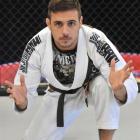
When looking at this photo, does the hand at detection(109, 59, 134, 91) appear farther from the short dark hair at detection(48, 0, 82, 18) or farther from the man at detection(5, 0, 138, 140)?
the short dark hair at detection(48, 0, 82, 18)

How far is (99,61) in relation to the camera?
5.42ft

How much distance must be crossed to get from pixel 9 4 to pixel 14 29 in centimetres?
14

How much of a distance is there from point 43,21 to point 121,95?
46.8 inches

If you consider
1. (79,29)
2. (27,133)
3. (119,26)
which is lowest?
(27,133)

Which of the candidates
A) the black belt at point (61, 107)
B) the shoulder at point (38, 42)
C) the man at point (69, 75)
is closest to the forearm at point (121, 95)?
the man at point (69, 75)

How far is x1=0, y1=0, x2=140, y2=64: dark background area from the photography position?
2627 mm

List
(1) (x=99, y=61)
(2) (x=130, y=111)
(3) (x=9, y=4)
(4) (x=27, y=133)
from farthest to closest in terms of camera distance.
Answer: (3) (x=9, y=4)
(2) (x=130, y=111)
(4) (x=27, y=133)
(1) (x=99, y=61)

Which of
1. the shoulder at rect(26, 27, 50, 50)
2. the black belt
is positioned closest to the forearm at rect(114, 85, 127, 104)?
the black belt

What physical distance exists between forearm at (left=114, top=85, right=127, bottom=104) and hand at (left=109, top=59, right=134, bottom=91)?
2 cm

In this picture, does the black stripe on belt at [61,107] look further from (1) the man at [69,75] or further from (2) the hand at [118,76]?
(2) the hand at [118,76]

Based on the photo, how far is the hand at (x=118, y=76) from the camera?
1492 mm

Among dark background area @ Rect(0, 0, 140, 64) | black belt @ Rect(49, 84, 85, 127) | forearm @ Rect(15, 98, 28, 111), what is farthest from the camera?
dark background area @ Rect(0, 0, 140, 64)

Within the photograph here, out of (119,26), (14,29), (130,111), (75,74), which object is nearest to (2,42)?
(14,29)

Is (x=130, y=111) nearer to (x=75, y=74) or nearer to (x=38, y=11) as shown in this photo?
(x=75, y=74)
